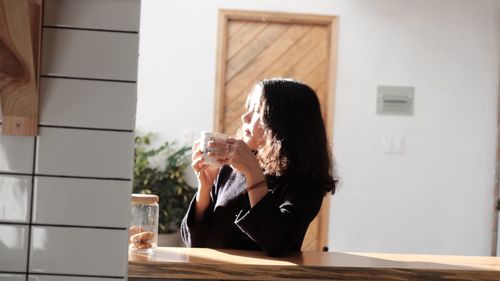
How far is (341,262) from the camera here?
1.48 metres

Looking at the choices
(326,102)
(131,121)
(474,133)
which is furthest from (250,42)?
(131,121)

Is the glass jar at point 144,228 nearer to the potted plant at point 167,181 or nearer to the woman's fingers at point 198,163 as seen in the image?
the woman's fingers at point 198,163

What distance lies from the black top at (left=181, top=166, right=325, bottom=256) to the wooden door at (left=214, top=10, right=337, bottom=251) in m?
3.08

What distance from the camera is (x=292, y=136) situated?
1877mm

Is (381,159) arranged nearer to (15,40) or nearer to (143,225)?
(143,225)

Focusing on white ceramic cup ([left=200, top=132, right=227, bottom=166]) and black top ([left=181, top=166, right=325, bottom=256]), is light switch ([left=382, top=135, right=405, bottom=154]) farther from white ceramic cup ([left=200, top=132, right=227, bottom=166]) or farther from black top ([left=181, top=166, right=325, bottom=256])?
white ceramic cup ([left=200, top=132, right=227, bottom=166])

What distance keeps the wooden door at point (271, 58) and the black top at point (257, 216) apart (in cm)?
308

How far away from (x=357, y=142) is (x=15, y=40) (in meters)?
4.20

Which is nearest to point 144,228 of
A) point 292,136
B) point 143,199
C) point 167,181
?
point 143,199

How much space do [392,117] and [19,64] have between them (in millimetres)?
4186

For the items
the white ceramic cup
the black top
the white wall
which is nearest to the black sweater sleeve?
the black top

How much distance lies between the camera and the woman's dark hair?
6.07 ft

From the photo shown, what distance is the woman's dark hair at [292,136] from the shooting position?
1849 mm

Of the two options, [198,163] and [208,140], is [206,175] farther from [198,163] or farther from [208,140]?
[208,140]
